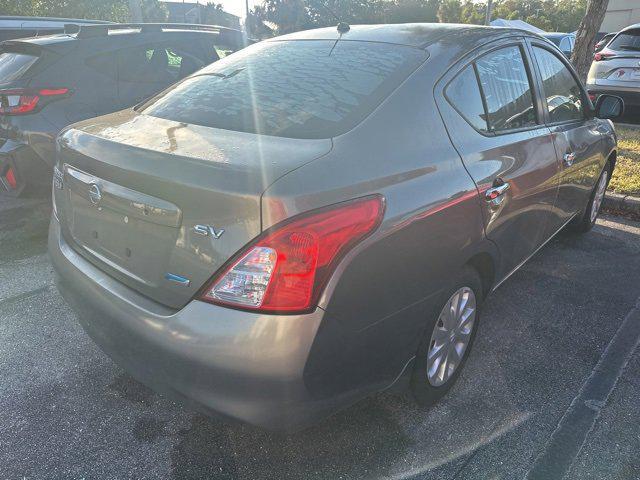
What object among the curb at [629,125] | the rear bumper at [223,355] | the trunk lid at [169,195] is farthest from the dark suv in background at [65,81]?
the curb at [629,125]

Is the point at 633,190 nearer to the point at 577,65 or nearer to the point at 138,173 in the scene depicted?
the point at 577,65

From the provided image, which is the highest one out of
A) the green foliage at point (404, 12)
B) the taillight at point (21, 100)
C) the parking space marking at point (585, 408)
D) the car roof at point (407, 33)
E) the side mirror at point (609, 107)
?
the car roof at point (407, 33)

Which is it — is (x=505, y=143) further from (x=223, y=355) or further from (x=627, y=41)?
(x=627, y=41)

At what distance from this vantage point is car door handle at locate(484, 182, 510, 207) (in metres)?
2.28

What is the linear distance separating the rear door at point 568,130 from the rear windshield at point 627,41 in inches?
245

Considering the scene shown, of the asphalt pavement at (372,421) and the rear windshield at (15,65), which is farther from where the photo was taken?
the rear windshield at (15,65)

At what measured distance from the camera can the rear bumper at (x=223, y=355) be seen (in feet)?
5.14

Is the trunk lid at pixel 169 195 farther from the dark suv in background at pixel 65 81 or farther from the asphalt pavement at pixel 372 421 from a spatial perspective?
the dark suv in background at pixel 65 81

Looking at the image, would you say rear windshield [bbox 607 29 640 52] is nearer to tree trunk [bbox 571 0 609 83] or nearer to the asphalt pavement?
tree trunk [bbox 571 0 609 83]

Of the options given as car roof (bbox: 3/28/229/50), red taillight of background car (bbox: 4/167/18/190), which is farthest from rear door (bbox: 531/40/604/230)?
red taillight of background car (bbox: 4/167/18/190)

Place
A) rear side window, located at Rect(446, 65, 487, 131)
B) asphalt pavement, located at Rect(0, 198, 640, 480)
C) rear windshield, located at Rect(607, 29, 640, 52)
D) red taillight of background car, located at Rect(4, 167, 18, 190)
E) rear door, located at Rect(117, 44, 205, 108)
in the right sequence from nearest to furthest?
asphalt pavement, located at Rect(0, 198, 640, 480) → rear side window, located at Rect(446, 65, 487, 131) → red taillight of background car, located at Rect(4, 167, 18, 190) → rear door, located at Rect(117, 44, 205, 108) → rear windshield, located at Rect(607, 29, 640, 52)

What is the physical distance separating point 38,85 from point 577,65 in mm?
7060

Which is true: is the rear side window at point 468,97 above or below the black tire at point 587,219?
above

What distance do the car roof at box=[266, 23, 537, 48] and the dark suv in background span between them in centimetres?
216
